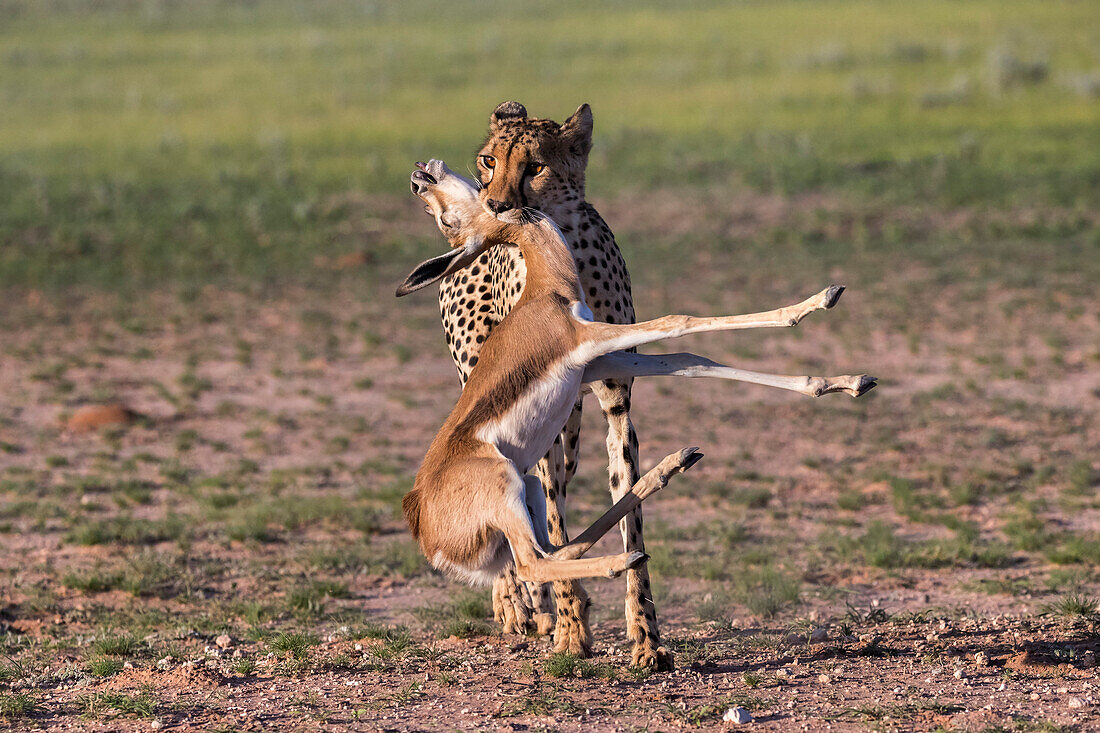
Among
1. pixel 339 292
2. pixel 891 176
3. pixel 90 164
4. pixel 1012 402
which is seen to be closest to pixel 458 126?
pixel 90 164

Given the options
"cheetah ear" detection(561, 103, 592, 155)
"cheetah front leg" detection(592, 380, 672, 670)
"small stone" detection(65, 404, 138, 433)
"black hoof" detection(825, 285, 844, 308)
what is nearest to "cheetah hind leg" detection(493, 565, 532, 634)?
"cheetah front leg" detection(592, 380, 672, 670)

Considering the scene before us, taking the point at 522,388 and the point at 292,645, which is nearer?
the point at 522,388

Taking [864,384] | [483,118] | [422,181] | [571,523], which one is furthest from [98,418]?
[483,118]

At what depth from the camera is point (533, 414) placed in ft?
15.7

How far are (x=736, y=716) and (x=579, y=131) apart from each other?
2421mm

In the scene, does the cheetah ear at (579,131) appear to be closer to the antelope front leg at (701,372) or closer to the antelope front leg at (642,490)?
the antelope front leg at (701,372)

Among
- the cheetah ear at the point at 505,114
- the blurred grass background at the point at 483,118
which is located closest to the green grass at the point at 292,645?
the cheetah ear at the point at 505,114

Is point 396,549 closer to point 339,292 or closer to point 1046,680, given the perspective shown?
point 1046,680

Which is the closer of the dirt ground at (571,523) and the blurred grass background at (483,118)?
the dirt ground at (571,523)

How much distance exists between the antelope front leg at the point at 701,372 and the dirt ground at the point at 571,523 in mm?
1232

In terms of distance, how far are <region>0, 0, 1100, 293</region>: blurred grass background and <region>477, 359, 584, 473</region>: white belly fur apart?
516 inches

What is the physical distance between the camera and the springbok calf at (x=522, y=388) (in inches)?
177

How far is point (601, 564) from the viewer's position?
4332 mm

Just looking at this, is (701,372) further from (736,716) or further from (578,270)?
(736,716)
